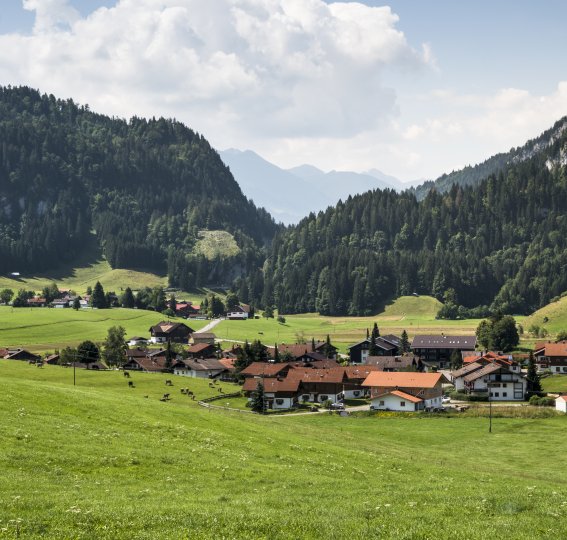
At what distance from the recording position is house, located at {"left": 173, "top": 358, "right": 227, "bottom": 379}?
125062 millimetres

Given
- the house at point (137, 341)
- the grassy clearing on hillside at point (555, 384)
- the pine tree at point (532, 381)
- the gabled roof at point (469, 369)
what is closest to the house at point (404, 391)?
the pine tree at point (532, 381)

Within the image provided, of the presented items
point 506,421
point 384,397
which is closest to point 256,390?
point 384,397

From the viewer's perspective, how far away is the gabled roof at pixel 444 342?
155 metres

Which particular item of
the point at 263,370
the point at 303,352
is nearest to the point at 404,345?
the point at 303,352

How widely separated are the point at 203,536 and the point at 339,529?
4.08 metres

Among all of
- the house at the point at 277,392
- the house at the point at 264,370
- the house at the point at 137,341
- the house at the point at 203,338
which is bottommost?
the house at the point at 277,392

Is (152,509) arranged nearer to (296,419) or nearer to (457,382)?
(296,419)

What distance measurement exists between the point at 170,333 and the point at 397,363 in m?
68.3

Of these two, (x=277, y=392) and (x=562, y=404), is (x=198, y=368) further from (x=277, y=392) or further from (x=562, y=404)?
(x=562, y=404)

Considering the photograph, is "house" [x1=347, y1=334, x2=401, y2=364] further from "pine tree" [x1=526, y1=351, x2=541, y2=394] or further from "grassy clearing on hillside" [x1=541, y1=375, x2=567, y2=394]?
"pine tree" [x1=526, y1=351, x2=541, y2=394]

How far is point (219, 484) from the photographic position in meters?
28.9

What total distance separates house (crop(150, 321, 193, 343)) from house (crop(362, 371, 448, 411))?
8103 cm

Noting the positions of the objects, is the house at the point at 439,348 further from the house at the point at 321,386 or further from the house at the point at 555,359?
the house at the point at 321,386

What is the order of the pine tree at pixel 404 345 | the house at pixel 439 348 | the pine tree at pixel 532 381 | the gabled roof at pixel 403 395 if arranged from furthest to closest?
the pine tree at pixel 404 345, the house at pixel 439 348, the pine tree at pixel 532 381, the gabled roof at pixel 403 395
